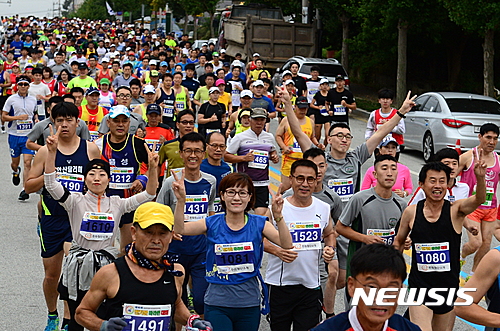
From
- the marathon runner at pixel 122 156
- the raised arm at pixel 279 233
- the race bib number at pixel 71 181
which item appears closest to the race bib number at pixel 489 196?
the marathon runner at pixel 122 156

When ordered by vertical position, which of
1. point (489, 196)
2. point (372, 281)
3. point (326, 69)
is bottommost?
point (326, 69)

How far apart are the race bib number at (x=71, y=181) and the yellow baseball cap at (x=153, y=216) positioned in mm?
2712

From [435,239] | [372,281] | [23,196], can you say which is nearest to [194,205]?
[435,239]

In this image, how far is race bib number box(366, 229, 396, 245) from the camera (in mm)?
6957

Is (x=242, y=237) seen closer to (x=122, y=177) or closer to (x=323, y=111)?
(x=122, y=177)

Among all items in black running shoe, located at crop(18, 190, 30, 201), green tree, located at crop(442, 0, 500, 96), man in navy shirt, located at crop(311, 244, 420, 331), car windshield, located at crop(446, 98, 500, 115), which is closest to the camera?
man in navy shirt, located at crop(311, 244, 420, 331)

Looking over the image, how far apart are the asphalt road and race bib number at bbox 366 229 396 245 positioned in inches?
54.8

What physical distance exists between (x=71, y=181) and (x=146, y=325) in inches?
119

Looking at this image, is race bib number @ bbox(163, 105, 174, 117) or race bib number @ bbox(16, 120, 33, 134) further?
race bib number @ bbox(163, 105, 174, 117)

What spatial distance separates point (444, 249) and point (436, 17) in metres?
20.9

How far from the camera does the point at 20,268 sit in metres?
9.57

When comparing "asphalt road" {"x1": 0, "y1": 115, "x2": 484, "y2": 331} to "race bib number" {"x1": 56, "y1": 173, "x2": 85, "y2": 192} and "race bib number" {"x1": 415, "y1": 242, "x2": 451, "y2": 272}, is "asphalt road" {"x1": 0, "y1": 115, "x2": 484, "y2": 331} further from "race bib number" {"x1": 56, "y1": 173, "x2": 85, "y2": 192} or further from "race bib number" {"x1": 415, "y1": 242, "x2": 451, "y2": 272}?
"race bib number" {"x1": 415, "y1": 242, "x2": 451, "y2": 272}

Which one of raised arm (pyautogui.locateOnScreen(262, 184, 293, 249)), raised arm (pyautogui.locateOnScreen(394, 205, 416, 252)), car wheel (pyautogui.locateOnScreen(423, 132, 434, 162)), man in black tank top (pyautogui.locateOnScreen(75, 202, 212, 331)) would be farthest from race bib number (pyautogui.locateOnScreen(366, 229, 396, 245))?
car wheel (pyautogui.locateOnScreen(423, 132, 434, 162))

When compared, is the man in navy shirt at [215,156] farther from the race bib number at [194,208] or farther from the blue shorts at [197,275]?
the blue shorts at [197,275]
